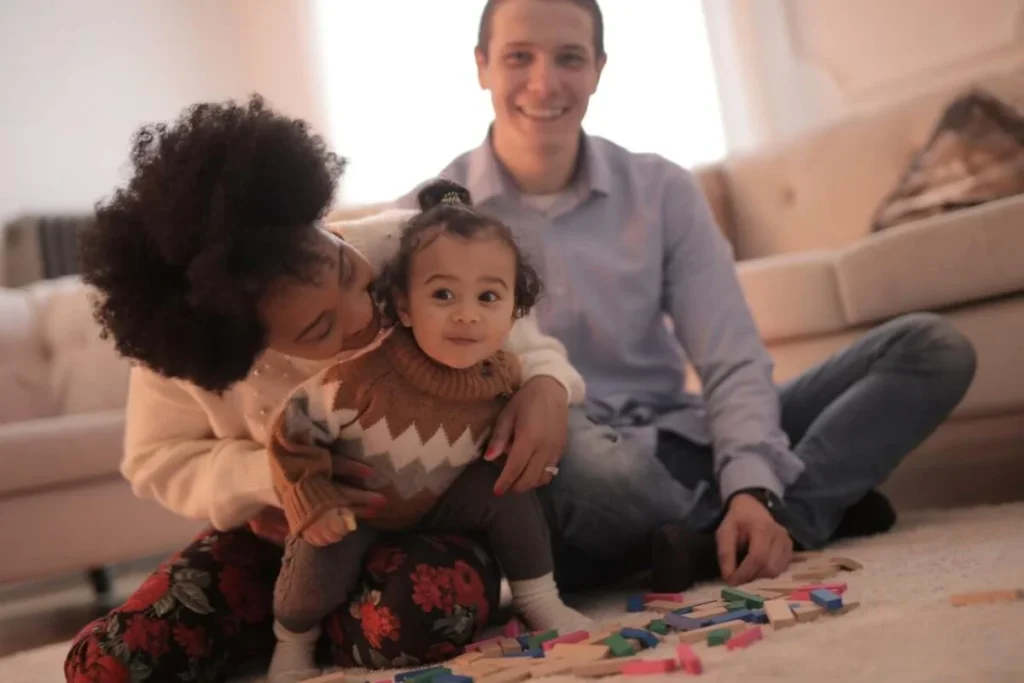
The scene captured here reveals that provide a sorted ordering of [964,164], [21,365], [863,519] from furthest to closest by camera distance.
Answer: [21,365], [964,164], [863,519]

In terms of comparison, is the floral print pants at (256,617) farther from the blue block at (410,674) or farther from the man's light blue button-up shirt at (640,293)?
the man's light blue button-up shirt at (640,293)

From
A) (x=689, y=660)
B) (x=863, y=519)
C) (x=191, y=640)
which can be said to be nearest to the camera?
(x=689, y=660)

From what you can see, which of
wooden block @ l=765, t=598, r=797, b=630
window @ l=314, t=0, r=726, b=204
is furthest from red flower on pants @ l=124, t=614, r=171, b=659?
window @ l=314, t=0, r=726, b=204

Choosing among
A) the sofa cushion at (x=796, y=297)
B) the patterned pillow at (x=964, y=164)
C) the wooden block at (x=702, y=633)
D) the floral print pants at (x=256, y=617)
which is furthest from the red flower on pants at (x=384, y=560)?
the patterned pillow at (x=964, y=164)

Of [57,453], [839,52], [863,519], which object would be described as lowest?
[863,519]

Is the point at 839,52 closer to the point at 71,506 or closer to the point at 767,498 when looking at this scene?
the point at 767,498

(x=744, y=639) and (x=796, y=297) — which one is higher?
(x=796, y=297)

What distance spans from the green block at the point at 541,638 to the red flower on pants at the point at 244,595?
373 millimetres

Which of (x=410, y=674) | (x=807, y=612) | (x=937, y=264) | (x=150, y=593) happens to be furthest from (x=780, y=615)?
(x=937, y=264)

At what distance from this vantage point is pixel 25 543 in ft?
6.70

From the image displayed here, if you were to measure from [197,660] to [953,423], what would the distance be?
1379mm

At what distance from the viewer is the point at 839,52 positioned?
371 cm

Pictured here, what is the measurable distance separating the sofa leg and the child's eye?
5.39 ft

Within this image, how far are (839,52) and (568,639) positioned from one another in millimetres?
3181
